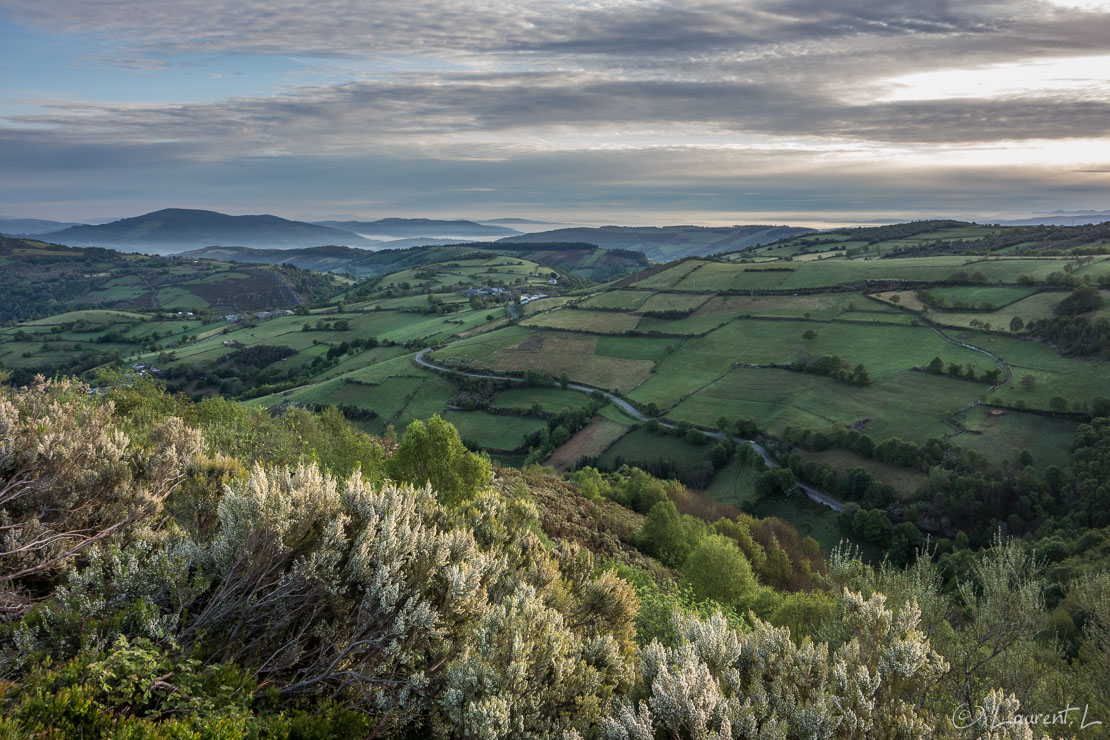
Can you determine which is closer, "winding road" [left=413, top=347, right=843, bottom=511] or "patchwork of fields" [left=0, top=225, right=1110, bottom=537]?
"winding road" [left=413, top=347, right=843, bottom=511]

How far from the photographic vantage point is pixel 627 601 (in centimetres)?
1606

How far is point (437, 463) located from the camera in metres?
37.3

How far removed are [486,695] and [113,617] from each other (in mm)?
7685

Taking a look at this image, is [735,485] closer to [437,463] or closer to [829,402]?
[829,402]

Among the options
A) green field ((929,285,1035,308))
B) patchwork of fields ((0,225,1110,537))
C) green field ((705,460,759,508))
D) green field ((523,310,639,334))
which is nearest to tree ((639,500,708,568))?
green field ((705,460,759,508))

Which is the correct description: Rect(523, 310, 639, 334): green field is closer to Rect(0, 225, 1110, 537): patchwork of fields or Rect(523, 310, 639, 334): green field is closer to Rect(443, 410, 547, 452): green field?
→ Rect(0, 225, 1110, 537): patchwork of fields

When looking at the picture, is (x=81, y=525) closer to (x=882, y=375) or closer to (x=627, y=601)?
(x=627, y=601)

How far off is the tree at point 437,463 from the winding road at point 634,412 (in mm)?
67184

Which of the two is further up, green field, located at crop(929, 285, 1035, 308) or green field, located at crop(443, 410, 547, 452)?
A: green field, located at crop(929, 285, 1035, 308)

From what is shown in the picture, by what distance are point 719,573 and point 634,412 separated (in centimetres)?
6953

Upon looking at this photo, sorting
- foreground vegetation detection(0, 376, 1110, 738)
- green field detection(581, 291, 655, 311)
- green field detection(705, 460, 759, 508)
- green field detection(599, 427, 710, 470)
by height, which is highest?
green field detection(581, 291, 655, 311)

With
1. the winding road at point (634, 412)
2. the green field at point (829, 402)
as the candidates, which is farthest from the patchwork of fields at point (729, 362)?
the winding road at point (634, 412)

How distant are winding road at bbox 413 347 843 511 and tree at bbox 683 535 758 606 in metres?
50.1

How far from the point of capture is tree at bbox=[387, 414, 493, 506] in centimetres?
3684
